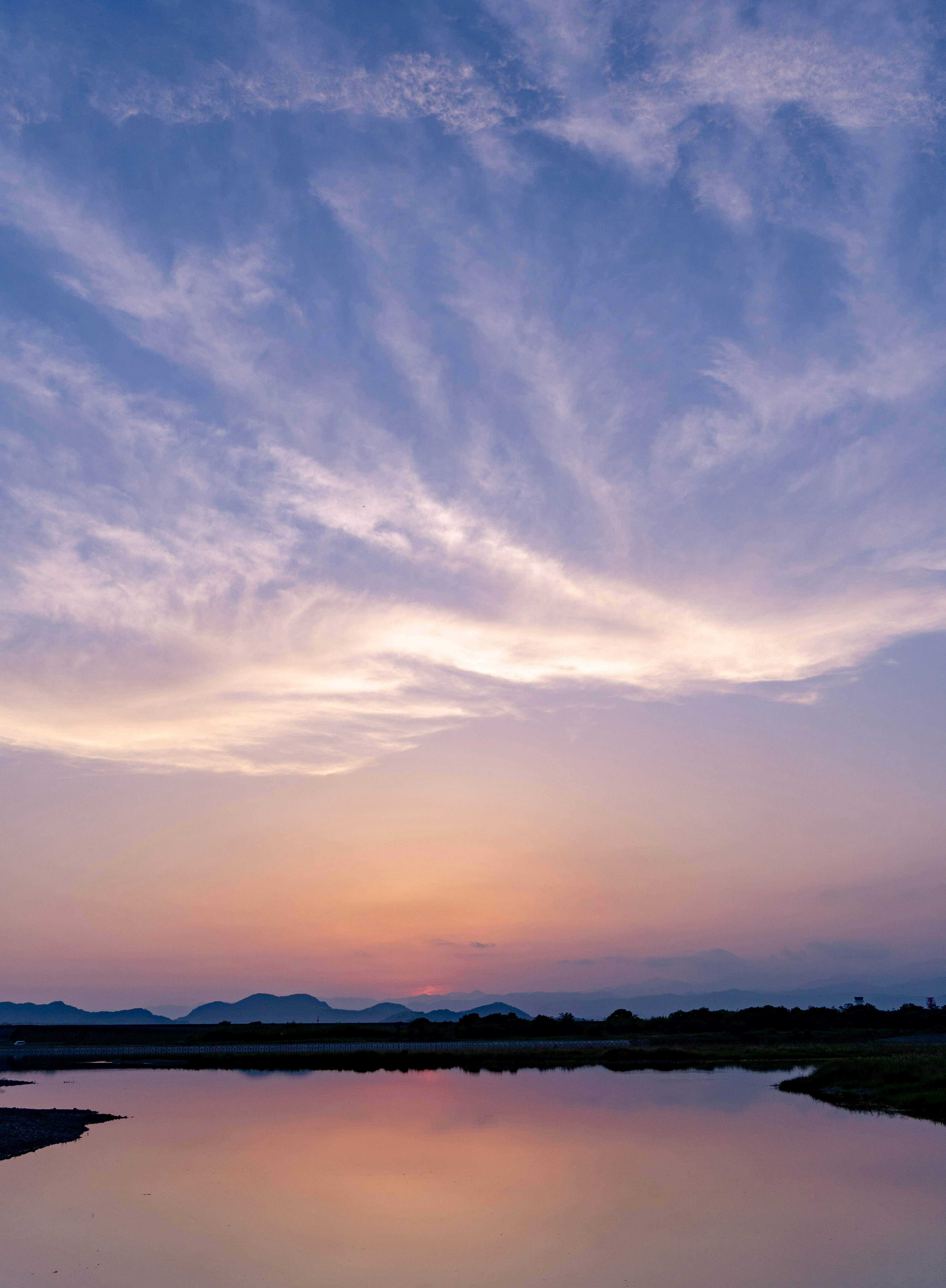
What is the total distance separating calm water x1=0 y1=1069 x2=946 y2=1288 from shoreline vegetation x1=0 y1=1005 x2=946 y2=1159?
13.2ft

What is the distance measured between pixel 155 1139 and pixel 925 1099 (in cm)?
3432

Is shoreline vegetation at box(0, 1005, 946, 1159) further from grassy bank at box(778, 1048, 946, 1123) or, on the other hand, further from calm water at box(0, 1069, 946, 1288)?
calm water at box(0, 1069, 946, 1288)

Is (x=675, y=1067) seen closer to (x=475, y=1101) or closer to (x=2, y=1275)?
(x=475, y=1101)

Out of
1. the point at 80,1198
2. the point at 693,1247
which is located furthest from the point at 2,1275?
the point at 693,1247

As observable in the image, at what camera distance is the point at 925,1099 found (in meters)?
42.1

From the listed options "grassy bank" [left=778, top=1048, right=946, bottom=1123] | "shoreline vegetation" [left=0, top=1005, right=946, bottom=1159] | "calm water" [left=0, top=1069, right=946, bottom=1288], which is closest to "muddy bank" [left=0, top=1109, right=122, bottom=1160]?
"shoreline vegetation" [left=0, top=1005, right=946, bottom=1159]

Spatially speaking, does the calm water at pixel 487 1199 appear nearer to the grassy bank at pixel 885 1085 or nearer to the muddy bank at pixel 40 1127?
the muddy bank at pixel 40 1127

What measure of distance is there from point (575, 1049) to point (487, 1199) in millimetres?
58820

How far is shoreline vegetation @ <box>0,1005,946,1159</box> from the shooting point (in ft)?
147

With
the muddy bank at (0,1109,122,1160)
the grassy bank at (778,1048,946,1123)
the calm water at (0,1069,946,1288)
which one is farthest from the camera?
the grassy bank at (778,1048,946,1123)

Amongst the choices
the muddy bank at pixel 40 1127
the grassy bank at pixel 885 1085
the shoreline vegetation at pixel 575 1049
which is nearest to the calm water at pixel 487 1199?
the muddy bank at pixel 40 1127

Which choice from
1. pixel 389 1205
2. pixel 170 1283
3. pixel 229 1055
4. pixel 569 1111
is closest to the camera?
pixel 170 1283

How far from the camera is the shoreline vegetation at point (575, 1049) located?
44.7m

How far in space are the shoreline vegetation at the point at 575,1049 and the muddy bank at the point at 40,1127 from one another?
105mm
